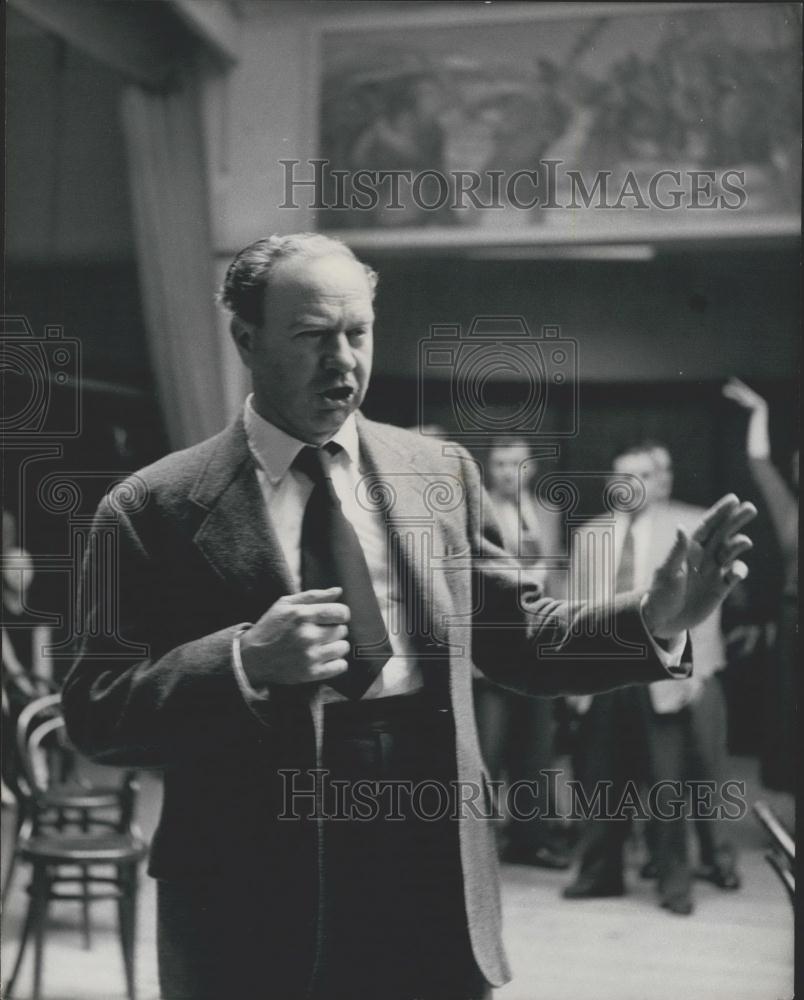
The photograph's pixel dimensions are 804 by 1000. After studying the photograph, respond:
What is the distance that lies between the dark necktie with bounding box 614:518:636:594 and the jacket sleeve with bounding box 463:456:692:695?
440 millimetres

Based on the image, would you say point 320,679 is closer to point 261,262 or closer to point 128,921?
point 261,262

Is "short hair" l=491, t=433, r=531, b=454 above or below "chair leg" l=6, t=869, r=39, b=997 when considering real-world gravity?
above

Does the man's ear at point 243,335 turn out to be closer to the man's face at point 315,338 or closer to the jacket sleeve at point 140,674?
the man's face at point 315,338

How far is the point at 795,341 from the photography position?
2.35 m

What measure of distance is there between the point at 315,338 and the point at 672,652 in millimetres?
683

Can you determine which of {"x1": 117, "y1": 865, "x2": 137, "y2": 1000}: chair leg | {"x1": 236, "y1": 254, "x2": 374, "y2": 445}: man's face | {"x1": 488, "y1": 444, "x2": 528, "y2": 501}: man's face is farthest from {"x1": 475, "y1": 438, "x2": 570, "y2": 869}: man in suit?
{"x1": 117, "y1": 865, "x2": 137, "y2": 1000}: chair leg

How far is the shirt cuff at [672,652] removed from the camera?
1.63m

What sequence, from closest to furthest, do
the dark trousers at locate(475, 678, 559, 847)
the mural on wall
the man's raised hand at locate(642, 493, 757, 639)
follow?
the man's raised hand at locate(642, 493, 757, 639)
the mural on wall
the dark trousers at locate(475, 678, 559, 847)

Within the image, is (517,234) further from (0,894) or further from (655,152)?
(0,894)

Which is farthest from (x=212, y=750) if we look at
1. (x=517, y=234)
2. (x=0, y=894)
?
(x=517, y=234)

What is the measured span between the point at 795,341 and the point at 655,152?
0.48 meters

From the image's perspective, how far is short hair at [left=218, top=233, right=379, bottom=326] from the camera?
1688mm

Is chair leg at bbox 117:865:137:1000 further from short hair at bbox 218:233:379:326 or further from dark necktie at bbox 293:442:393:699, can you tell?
short hair at bbox 218:233:379:326

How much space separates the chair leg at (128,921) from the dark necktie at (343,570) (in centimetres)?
103
